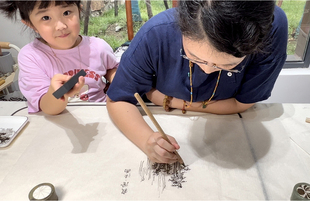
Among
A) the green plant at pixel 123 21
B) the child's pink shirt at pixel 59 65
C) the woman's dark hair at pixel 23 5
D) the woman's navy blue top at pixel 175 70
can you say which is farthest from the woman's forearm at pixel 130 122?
the green plant at pixel 123 21

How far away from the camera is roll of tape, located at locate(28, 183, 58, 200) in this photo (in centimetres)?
50

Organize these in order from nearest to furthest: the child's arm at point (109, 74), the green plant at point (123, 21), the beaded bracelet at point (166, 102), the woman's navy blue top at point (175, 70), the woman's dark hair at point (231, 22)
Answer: the woman's dark hair at point (231, 22)
the woman's navy blue top at point (175, 70)
the beaded bracelet at point (166, 102)
the child's arm at point (109, 74)
the green plant at point (123, 21)

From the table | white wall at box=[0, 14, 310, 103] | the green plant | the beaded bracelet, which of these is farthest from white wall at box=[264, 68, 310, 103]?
the beaded bracelet

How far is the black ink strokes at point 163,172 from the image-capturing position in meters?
0.55

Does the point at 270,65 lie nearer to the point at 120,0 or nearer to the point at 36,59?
the point at 36,59

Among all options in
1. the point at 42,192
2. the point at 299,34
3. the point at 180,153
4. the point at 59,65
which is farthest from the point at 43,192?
the point at 299,34

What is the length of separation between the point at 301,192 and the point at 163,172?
0.29m

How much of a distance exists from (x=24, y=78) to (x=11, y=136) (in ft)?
0.61

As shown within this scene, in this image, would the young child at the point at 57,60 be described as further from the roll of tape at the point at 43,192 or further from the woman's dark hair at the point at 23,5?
the roll of tape at the point at 43,192

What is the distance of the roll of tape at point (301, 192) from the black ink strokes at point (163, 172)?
0.22 meters

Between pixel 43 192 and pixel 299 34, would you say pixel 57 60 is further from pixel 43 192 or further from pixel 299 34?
pixel 299 34

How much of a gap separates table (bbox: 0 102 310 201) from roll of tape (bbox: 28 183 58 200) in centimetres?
3

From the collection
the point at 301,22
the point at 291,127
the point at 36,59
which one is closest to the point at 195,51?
the point at 291,127

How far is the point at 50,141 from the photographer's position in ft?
2.18
